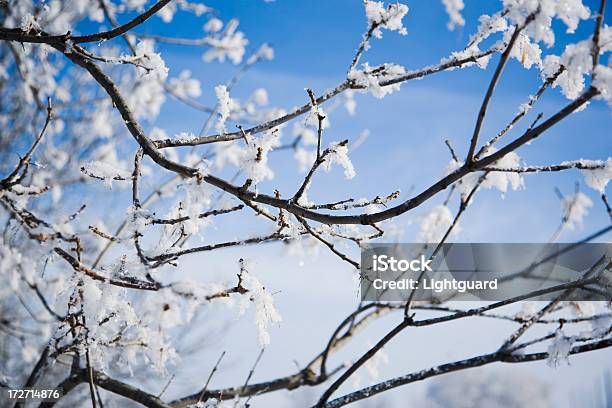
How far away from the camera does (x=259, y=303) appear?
4.66 feet

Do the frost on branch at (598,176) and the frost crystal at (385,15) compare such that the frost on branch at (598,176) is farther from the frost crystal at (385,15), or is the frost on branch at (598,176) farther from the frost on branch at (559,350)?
the frost crystal at (385,15)

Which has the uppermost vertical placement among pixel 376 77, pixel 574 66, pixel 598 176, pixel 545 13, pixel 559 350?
pixel 376 77

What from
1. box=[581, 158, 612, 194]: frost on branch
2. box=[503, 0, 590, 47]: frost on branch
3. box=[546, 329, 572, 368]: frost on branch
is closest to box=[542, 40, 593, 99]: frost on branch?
box=[503, 0, 590, 47]: frost on branch

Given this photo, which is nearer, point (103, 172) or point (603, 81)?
point (603, 81)

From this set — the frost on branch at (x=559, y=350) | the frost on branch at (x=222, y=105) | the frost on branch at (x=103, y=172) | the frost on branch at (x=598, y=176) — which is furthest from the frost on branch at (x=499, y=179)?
the frost on branch at (x=103, y=172)

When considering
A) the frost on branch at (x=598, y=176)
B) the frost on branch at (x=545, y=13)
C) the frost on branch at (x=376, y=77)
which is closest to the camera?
the frost on branch at (x=545, y=13)

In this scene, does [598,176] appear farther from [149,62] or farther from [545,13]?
[149,62]

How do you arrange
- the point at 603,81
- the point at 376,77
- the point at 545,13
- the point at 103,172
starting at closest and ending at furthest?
the point at 603,81 → the point at 545,13 → the point at 103,172 → the point at 376,77

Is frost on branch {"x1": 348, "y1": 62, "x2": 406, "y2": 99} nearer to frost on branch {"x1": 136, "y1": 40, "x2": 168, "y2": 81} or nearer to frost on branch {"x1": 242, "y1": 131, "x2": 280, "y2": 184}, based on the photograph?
frost on branch {"x1": 242, "y1": 131, "x2": 280, "y2": 184}

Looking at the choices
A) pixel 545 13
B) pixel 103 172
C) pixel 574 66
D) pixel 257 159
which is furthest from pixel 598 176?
pixel 103 172

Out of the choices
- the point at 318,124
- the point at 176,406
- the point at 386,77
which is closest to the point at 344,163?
the point at 318,124

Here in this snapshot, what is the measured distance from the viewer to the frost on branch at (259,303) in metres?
1.38

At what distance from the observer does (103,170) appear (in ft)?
4.87

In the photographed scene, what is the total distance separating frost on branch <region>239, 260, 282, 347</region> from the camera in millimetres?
1379
